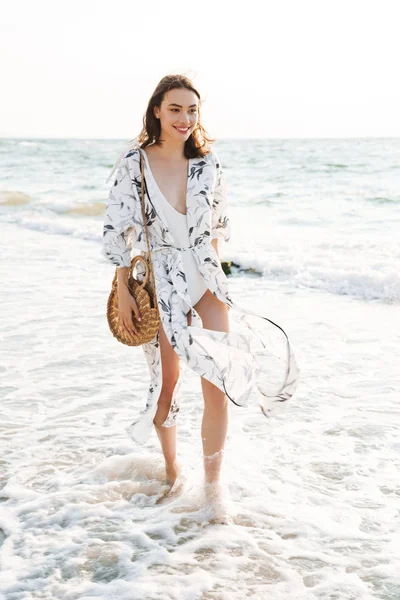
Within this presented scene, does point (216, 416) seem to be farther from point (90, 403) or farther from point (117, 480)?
point (90, 403)

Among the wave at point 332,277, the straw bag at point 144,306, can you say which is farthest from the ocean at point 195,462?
the straw bag at point 144,306

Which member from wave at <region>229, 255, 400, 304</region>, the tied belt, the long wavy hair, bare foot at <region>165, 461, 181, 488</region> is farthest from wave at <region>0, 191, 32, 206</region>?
the tied belt

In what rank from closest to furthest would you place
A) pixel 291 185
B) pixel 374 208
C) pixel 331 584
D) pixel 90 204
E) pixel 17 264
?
pixel 331 584 → pixel 17 264 → pixel 374 208 → pixel 90 204 → pixel 291 185

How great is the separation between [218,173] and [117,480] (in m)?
1.65

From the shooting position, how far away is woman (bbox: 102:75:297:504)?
3.11 meters

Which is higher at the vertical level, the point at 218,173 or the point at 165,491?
the point at 218,173

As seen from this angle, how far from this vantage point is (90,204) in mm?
18453

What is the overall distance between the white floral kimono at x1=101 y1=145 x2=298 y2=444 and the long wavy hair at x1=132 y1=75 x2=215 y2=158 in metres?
0.05

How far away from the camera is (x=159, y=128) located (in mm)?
3242

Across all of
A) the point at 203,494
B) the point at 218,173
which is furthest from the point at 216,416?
the point at 218,173

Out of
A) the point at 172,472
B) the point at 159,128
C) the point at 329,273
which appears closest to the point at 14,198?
the point at 329,273

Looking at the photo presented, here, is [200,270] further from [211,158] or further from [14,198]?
[14,198]

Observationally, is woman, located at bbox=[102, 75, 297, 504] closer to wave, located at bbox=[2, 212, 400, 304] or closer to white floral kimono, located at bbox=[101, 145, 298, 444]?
white floral kimono, located at bbox=[101, 145, 298, 444]

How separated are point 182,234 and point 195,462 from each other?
1378mm
